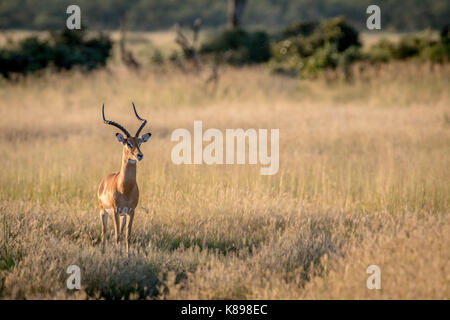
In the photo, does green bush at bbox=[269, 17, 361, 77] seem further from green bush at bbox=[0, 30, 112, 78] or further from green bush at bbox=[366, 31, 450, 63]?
green bush at bbox=[0, 30, 112, 78]

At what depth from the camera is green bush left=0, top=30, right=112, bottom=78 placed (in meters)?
19.2

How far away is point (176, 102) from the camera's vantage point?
648 inches

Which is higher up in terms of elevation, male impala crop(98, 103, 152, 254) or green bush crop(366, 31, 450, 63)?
green bush crop(366, 31, 450, 63)

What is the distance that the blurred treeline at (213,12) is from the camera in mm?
65938

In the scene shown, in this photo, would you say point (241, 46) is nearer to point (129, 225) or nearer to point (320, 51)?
point (320, 51)

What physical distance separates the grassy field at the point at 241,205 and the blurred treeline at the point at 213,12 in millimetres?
52157

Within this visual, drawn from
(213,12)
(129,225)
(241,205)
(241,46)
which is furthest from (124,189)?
(213,12)

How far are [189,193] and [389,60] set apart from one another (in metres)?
16.3

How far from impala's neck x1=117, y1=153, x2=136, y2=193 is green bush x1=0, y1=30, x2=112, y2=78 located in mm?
15423

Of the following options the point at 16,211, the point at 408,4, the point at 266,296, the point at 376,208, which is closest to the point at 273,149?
the point at 376,208

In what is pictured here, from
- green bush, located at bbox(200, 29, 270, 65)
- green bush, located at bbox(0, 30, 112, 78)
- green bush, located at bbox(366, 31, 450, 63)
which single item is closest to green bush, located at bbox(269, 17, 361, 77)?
green bush, located at bbox(366, 31, 450, 63)

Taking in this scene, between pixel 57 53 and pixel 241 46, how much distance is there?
27.7ft

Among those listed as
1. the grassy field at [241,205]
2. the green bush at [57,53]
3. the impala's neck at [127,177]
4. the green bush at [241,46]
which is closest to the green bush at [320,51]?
the green bush at [241,46]

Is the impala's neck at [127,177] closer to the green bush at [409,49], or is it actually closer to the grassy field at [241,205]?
the grassy field at [241,205]
